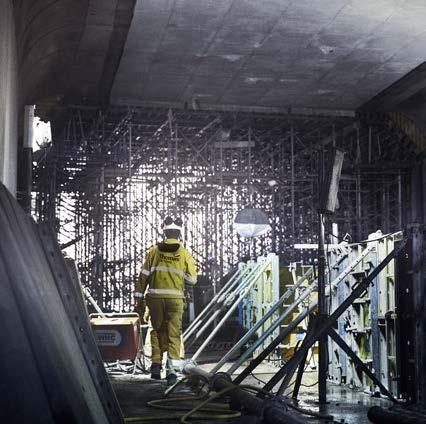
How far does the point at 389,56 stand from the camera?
671 inches

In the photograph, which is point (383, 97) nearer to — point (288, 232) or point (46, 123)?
point (288, 232)

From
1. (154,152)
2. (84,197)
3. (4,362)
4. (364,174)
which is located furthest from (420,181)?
(4,362)

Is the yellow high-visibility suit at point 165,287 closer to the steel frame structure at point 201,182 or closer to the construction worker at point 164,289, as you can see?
the construction worker at point 164,289

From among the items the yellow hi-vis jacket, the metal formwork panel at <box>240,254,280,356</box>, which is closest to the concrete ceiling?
the metal formwork panel at <box>240,254,280,356</box>

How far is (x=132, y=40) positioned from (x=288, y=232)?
905 centimetres

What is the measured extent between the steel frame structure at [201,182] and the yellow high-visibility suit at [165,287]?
8.77 m

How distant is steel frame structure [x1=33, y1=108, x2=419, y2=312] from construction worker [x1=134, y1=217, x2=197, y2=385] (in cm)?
875

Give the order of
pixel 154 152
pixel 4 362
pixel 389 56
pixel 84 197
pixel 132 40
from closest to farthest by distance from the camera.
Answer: pixel 4 362, pixel 132 40, pixel 389 56, pixel 84 197, pixel 154 152

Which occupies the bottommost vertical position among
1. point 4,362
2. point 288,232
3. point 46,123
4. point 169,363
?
point 169,363

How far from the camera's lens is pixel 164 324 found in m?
10.9

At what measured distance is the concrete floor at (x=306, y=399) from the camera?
7699 millimetres

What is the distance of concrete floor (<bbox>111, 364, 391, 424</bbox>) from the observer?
7.70 metres

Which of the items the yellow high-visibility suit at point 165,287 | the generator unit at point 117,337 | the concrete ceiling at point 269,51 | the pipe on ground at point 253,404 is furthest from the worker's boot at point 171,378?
the concrete ceiling at point 269,51

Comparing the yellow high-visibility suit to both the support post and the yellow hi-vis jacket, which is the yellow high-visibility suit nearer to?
the yellow hi-vis jacket
